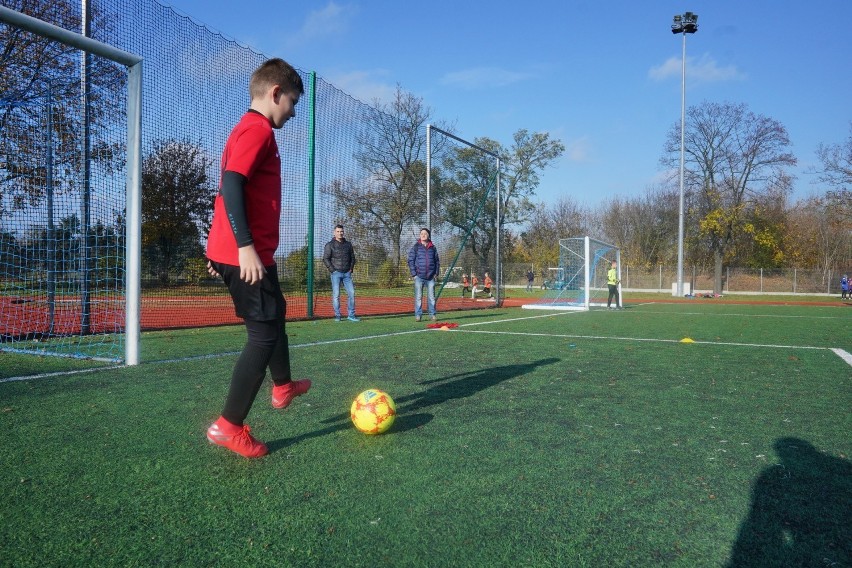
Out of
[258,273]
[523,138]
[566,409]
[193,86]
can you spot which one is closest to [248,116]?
[258,273]

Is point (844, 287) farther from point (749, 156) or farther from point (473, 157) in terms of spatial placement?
point (473, 157)

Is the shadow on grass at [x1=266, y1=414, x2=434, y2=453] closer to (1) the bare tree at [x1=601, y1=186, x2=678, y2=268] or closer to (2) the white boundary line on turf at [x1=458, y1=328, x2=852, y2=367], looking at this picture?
(2) the white boundary line on turf at [x1=458, y1=328, x2=852, y2=367]

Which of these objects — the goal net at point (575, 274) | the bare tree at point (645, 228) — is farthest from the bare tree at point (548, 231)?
the goal net at point (575, 274)

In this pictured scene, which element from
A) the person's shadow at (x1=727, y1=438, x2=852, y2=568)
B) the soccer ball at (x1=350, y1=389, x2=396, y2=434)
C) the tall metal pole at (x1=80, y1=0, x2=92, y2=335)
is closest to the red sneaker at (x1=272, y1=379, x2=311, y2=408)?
the soccer ball at (x1=350, y1=389, x2=396, y2=434)

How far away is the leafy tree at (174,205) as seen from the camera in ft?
33.0

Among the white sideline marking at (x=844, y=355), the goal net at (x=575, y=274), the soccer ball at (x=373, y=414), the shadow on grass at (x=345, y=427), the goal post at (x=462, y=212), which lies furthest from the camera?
the goal net at (x=575, y=274)

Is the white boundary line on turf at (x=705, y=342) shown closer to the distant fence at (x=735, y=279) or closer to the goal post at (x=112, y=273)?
the goal post at (x=112, y=273)

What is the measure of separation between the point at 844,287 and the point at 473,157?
3224cm

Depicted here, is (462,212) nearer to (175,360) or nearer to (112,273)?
(112,273)

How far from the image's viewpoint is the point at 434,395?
179 inches

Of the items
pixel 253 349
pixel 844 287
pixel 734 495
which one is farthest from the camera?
pixel 844 287

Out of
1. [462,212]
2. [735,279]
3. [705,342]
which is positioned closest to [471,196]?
[462,212]

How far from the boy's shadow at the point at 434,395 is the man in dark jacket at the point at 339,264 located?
5842 mm

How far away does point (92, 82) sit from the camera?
7715 mm
